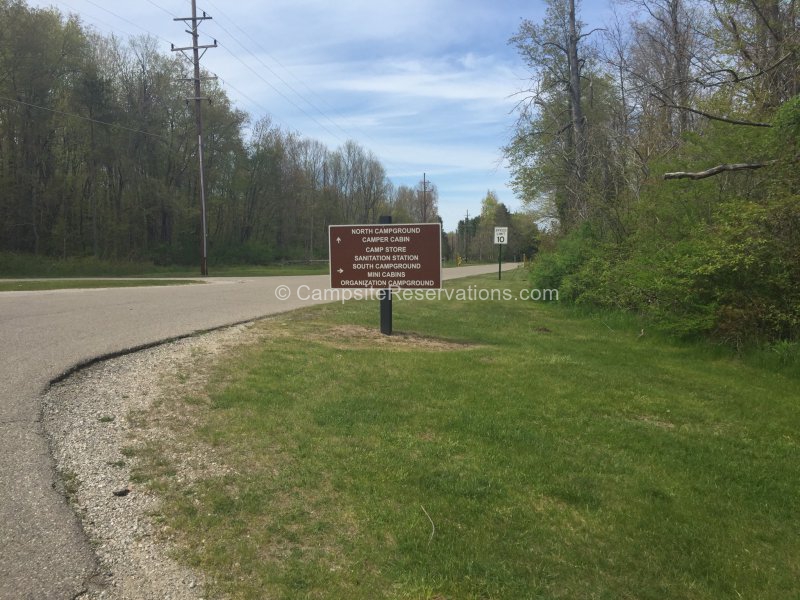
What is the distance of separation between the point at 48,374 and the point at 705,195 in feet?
40.1

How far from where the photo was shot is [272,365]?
22.5ft

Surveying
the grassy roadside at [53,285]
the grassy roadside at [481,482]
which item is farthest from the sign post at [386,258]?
the grassy roadside at [53,285]

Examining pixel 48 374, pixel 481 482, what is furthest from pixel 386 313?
pixel 481 482

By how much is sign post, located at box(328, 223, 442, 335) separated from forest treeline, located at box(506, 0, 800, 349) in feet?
14.2

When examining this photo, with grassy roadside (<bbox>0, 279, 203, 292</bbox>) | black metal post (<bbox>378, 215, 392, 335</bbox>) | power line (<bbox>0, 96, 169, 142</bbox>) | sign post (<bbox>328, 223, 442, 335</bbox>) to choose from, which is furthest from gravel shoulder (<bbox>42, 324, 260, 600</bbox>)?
power line (<bbox>0, 96, 169, 142</bbox>)

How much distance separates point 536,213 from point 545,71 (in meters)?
12.4

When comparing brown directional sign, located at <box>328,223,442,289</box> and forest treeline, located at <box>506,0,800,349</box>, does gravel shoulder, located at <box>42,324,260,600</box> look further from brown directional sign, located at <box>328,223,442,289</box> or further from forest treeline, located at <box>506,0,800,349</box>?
forest treeline, located at <box>506,0,800,349</box>

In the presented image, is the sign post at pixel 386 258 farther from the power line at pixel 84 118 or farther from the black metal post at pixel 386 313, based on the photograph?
the power line at pixel 84 118

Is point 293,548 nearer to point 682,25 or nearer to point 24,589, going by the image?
point 24,589

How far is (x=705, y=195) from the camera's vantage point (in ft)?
37.2

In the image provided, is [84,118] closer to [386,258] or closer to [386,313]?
[386,258]

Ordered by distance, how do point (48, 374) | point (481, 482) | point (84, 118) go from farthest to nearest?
point (84, 118), point (48, 374), point (481, 482)

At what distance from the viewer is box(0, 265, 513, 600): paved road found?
8.95 feet

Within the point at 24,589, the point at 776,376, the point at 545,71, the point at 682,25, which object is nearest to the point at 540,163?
the point at 545,71
